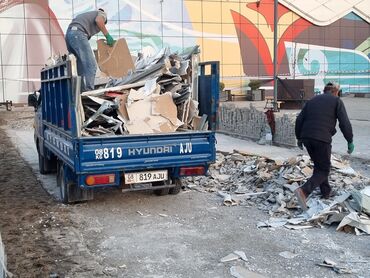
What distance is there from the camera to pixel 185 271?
4809 mm

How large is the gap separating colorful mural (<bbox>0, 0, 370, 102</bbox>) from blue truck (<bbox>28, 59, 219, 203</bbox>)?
28149 millimetres

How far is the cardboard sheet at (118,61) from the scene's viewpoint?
8.87 m

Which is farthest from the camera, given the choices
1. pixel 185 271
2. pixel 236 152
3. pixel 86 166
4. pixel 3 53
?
pixel 3 53

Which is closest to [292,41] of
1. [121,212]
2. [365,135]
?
[365,135]

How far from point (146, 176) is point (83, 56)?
236 cm

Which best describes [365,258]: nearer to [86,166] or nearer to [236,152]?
[86,166]

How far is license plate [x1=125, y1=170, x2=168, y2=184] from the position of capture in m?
6.97

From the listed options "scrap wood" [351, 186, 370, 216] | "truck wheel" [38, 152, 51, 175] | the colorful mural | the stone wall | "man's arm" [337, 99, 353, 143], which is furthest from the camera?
the colorful mural

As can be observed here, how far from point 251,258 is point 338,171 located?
11.9 feet

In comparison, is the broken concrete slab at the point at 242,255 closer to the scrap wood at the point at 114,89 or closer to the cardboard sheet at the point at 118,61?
the scrap wood at the point at 114,89

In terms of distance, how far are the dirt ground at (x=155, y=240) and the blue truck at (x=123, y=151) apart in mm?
435

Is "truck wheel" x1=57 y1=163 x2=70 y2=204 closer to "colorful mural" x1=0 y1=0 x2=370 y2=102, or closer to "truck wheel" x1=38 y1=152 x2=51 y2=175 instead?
"truck wheel" x1=38 y1=152 x2=51 y2=175

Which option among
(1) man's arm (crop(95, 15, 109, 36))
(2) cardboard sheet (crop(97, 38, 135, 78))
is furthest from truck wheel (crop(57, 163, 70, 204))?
(1) man's arm (crop(95, 15, 109, 36))

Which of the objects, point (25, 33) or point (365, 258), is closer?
point (365, 258)
